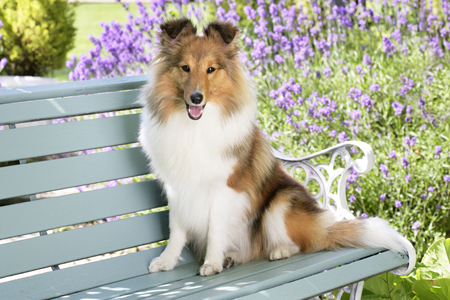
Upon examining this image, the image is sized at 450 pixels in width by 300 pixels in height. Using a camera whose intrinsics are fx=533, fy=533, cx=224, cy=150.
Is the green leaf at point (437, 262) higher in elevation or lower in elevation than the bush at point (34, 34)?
lower

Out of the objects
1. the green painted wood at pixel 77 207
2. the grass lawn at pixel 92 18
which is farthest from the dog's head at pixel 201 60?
the grass lawn at pixel 92 18

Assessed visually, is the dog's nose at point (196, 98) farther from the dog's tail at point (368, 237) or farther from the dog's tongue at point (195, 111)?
the dog's tail at point (368, 237)

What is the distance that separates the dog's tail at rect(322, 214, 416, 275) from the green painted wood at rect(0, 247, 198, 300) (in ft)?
2.62

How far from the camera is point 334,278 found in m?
2.53

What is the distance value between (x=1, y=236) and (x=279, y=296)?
1.42 metres

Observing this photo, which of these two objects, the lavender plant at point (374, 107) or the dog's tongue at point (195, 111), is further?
the lavender plant at point (374, 107)

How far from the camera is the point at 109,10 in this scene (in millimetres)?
17375

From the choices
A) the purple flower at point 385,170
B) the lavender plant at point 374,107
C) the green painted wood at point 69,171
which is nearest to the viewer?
the green painted wood at point 69,171

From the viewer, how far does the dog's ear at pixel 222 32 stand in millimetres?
2748

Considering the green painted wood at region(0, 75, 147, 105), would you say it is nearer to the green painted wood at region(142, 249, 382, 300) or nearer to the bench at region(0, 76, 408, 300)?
the bench at region(0, 76, 408, 300)

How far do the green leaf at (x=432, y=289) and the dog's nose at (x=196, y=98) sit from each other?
1.53 meters

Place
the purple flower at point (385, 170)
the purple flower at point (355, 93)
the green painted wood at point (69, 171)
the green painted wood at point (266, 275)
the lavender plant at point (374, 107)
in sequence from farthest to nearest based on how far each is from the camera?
the purple flower at point (355, 93)
the lavender plant at point (374, 107)
the purple flower at point (385, 170)
the green painted wood at point (69, 171)
the green painted wood at point (266, 275)

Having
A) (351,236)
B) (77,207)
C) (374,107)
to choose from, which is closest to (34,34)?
(374,107)

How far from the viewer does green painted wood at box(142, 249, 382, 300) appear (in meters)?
2.36
